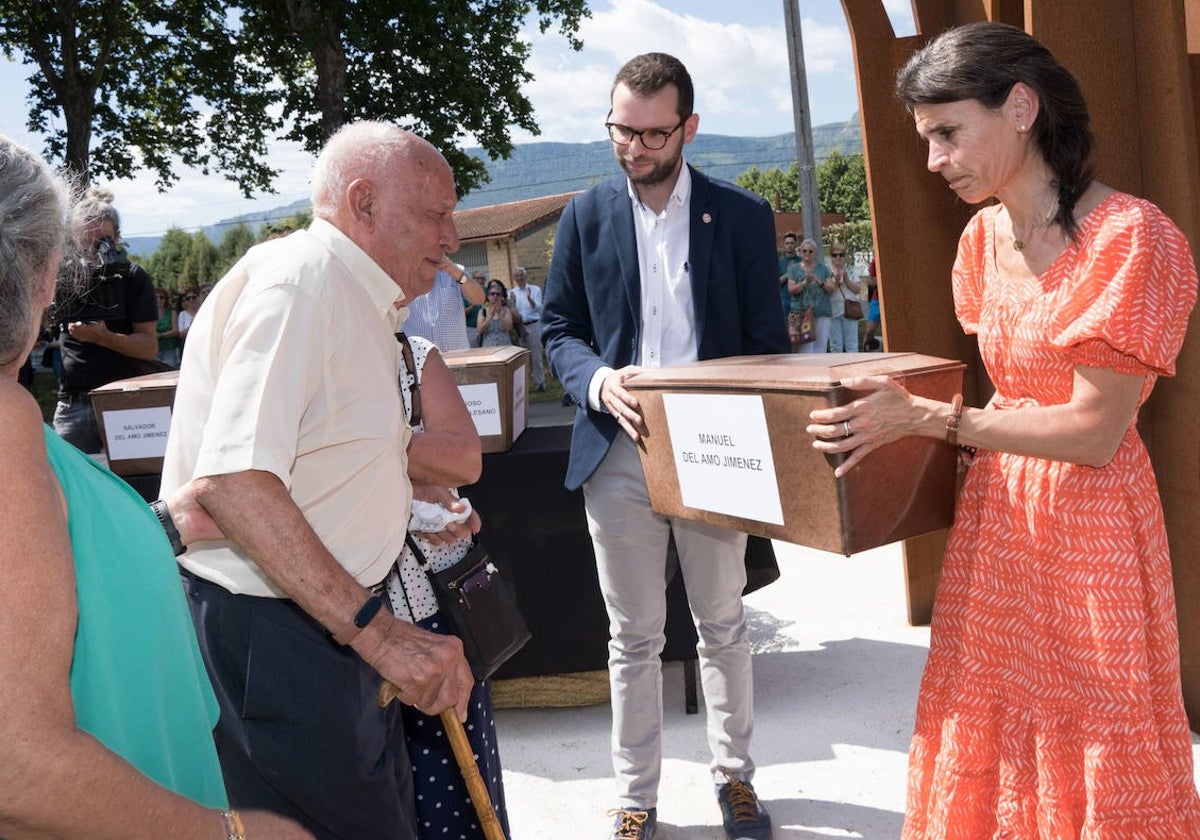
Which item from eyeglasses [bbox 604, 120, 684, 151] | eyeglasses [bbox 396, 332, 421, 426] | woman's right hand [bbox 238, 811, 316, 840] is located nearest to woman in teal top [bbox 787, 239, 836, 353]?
eyeglasses [bbox 604, 120, 684, 151]

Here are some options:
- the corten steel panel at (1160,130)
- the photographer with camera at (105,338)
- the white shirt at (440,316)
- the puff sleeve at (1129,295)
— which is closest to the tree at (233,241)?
the white shirt at (440,316)

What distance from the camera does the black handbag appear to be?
2089mm

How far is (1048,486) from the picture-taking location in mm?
1878

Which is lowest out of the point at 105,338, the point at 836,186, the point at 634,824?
the point at 634,824

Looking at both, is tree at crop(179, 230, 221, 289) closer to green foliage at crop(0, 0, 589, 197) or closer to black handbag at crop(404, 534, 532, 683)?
green foliage at crop(0, 0, 589, 197)

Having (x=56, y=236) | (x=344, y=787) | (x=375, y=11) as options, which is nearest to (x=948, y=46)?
(x=56, y=236)

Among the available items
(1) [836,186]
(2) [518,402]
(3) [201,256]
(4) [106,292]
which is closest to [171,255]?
(3) [201,256]

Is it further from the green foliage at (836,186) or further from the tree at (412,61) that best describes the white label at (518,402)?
the green foliage at (836,186)

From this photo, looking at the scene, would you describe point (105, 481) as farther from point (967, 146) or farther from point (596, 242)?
point (596, 242)

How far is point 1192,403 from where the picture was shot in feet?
10.4

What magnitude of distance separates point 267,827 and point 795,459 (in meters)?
1.06

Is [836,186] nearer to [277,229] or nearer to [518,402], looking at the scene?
[277,229]

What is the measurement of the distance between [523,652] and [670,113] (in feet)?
6.85

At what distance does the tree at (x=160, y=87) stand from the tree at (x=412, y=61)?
80 centimetres
